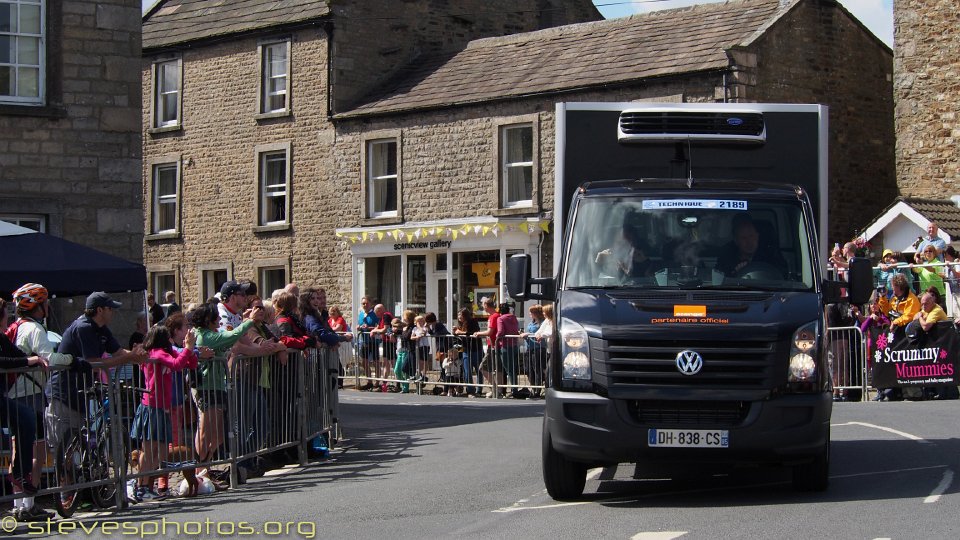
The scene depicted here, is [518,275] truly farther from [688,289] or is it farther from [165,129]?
[165,129]

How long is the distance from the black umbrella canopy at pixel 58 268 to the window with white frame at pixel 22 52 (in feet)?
16.8

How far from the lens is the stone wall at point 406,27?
118 feet

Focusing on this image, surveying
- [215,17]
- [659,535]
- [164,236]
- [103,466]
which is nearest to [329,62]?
[215,17]

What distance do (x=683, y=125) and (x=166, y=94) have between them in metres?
30.2

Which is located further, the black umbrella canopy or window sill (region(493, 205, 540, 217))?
window sill (region(493, 205, 540, 217))

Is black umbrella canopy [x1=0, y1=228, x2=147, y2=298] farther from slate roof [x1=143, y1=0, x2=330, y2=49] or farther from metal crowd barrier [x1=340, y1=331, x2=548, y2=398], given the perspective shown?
slate roof [x1=143, y1=0, x2=330, y2=49]

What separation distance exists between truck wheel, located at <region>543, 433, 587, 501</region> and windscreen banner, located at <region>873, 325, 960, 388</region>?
11.4 metres

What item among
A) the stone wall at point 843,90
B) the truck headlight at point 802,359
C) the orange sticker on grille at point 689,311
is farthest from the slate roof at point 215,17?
the truck headlight at point 802,359

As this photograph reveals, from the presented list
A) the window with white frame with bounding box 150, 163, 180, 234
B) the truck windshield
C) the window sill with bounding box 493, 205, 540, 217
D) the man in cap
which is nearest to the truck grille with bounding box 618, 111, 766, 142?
the truck windshield

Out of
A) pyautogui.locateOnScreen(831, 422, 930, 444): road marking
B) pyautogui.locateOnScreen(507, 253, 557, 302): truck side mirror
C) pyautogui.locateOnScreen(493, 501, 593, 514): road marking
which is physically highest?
pyautogui.locateOnScreen(507, 253, 557, 302): truck side mirror

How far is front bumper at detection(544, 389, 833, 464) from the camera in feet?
32.8

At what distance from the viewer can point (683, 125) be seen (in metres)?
12.1

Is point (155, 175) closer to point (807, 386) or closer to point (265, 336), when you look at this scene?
point (265, 336)

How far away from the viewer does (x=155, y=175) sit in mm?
40438
